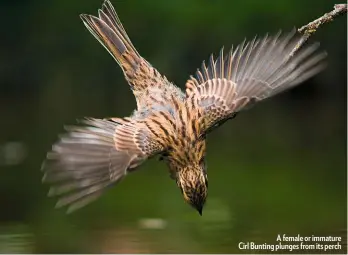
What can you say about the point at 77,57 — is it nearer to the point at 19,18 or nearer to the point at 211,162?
the point at 19,18

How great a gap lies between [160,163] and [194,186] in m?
9.58

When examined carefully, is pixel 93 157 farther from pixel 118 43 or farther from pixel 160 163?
pixel 160 163

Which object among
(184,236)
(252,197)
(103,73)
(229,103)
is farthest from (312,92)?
(229,103)

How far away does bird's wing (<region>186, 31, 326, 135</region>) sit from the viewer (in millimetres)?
6586

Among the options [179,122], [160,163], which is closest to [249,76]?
[179,122]

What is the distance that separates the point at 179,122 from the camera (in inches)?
263

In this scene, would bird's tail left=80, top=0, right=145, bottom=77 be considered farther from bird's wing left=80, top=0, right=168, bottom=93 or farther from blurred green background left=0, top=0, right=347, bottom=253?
blurred green background left=0, top=0, right=347, bottom=253

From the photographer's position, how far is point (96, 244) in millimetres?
8836

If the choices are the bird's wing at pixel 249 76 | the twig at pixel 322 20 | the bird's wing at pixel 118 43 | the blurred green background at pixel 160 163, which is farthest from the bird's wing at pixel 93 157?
the blurred green background at pixel 160 163

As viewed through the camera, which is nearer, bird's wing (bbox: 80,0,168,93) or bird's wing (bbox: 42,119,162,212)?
bird's wing (bbox: 42,119,162,212)

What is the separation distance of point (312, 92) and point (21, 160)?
7635 mm

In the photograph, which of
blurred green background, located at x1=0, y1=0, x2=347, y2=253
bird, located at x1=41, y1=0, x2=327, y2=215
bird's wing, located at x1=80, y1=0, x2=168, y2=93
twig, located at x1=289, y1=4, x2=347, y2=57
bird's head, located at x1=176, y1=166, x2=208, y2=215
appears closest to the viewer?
twig, located at x1=289, y1=4, x2=347, y2=57

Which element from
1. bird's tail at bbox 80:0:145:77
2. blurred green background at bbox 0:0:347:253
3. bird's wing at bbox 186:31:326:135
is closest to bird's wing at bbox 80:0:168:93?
bird's tail at bbox 80:0:145:77

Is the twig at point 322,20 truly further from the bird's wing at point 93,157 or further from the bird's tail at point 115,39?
the bird's tail at point 115,39
